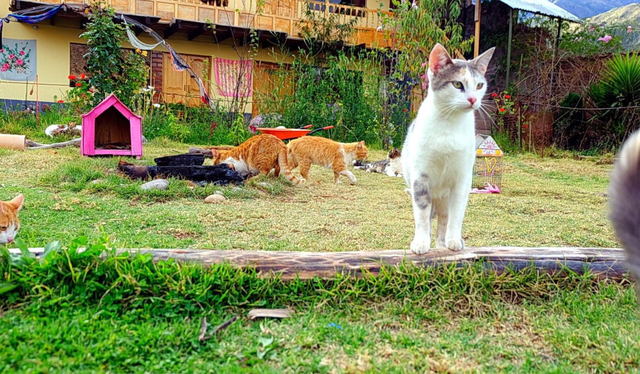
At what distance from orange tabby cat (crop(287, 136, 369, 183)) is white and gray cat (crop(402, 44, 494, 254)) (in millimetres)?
3433

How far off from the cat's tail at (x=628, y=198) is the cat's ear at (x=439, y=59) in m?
1.65

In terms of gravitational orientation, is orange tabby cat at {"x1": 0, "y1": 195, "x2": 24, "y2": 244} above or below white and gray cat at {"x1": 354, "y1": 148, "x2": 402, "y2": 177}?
below

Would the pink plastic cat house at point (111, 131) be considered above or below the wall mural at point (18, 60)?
below

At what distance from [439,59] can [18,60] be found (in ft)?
41.2

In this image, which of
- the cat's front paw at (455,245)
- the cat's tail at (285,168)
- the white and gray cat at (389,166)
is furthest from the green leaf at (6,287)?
the white and gray cat at (389,166)

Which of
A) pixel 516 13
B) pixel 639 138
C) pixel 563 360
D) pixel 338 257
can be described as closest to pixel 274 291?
pixel 338 257

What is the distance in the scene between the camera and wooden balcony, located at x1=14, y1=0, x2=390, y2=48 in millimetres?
11609

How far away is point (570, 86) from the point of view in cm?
1108

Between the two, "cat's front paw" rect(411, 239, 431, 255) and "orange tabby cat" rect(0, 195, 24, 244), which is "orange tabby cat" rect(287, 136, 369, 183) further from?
"cat's front paw" rect(411, 239, 431, 255)

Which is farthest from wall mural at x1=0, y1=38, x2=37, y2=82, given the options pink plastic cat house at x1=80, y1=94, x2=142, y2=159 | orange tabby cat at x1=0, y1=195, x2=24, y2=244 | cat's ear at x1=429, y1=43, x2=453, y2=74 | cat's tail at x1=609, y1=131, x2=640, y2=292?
cat's tail at x1=609, y1=131, x2=640, y2=292

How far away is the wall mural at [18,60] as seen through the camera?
11750mm

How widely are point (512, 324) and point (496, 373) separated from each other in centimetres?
42

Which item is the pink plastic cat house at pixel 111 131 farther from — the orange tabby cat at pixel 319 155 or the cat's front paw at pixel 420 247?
the cat's front paw at pixel 420 247

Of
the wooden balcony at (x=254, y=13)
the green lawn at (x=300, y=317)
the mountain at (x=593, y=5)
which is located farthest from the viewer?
the mountain at (x=593, y=5)
